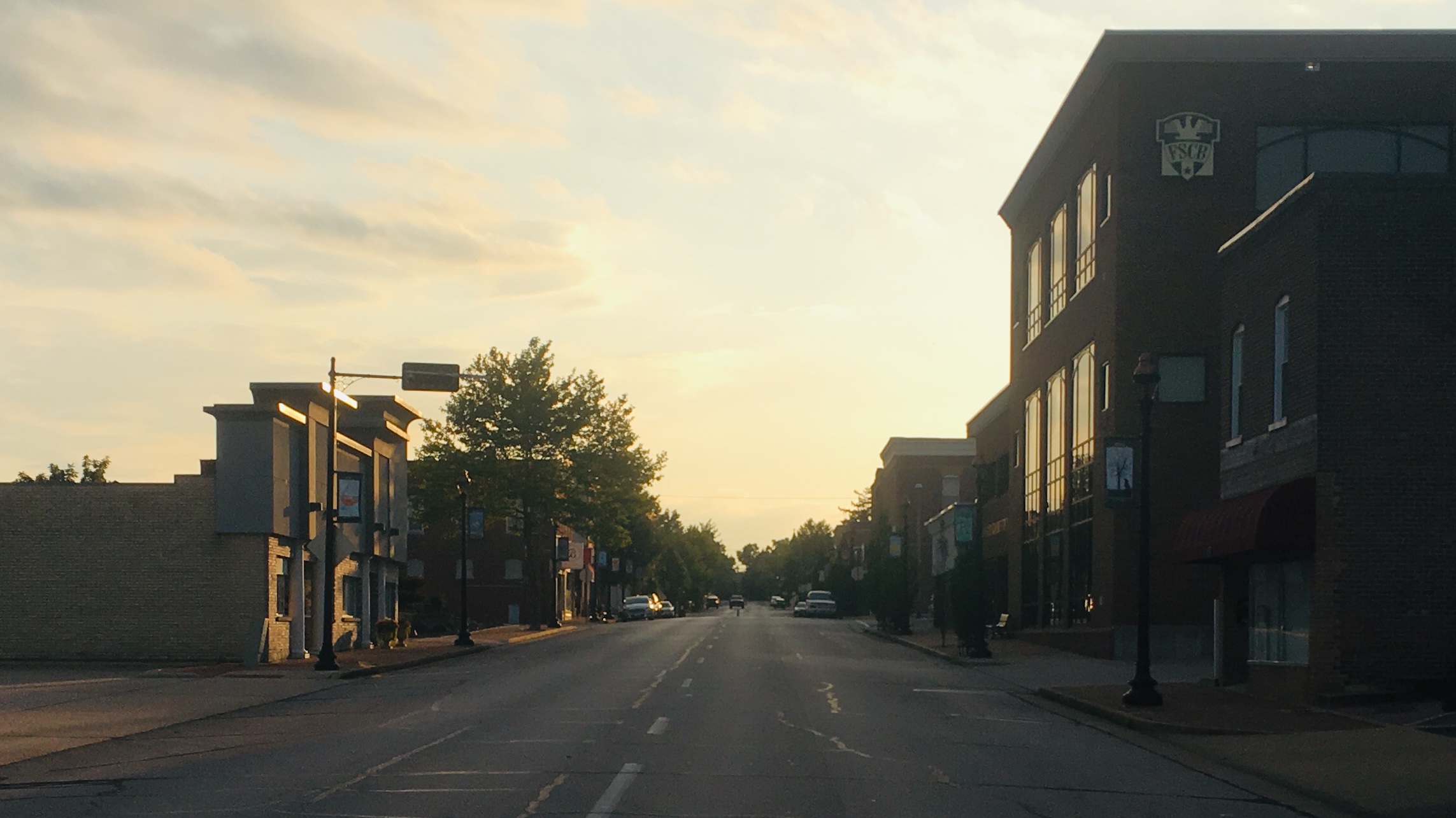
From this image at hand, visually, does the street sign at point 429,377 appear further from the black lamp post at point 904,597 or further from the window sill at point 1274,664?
the black lamp post at point 904,597

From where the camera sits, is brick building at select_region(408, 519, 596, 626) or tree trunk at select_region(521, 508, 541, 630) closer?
tree trunk at select_region(521, 508, 541, 630)

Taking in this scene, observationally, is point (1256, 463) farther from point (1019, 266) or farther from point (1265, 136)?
point (1019, 266)

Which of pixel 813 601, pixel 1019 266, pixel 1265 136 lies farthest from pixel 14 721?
pixel 813 601

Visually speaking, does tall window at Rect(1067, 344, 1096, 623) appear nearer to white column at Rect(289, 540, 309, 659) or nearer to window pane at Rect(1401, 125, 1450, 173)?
window pane at Rect(1401, 125, 1450, 173)

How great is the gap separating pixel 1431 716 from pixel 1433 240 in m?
6.69

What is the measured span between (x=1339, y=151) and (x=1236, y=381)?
51.4 ft

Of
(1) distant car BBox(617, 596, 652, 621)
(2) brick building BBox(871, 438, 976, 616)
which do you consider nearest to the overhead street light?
(1) distant car BBox(617, 596, 652, 621)

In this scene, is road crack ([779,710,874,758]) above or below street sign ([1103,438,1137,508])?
below

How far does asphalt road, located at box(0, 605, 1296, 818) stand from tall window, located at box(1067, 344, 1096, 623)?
48.3 feet

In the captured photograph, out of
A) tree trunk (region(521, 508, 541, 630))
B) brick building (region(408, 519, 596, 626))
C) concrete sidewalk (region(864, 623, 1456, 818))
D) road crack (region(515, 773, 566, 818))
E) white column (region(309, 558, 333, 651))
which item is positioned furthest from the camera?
brick building (region(408, 519, 596, 626))

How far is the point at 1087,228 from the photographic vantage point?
43562 mm

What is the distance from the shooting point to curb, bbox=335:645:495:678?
33250 mm

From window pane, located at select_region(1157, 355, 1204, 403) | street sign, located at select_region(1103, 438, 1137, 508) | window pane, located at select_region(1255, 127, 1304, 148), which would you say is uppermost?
window pane, located at select_region(1255, 127, 1304, 148)

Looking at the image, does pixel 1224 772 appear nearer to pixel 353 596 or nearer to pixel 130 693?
pixel 130 693
